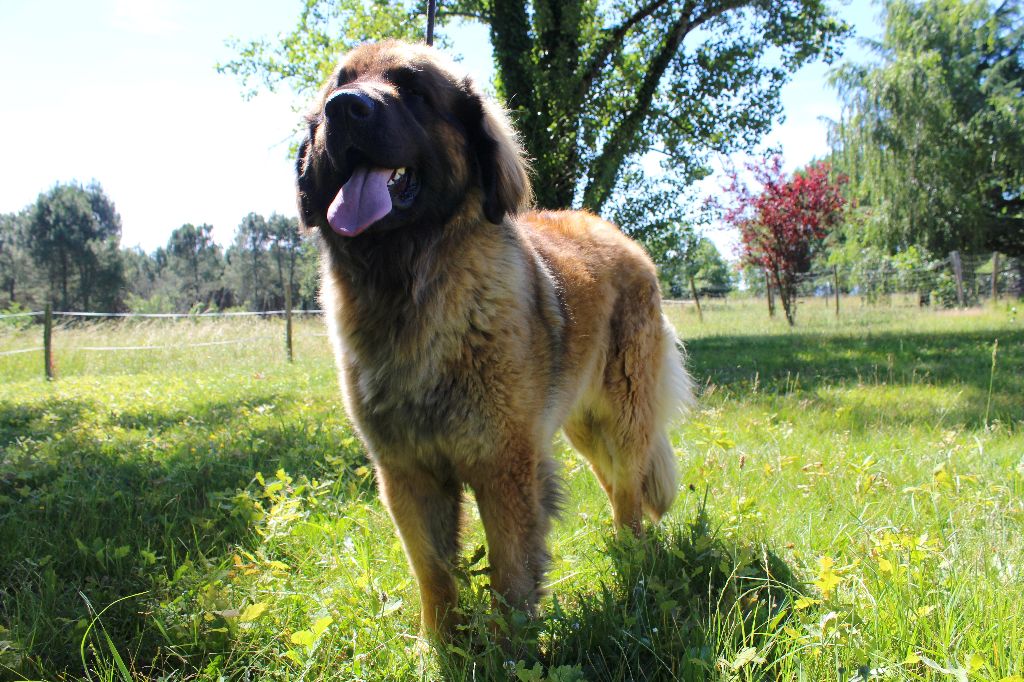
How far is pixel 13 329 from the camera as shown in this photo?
499 inches

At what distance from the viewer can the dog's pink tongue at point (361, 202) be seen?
2.07m

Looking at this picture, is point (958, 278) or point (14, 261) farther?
point (14, 261)

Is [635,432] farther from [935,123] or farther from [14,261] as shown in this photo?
[14,261]

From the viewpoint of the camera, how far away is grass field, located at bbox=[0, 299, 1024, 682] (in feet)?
5.75

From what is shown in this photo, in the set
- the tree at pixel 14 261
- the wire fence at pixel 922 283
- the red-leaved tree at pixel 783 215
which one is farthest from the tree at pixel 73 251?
the red-leaved tree at pixel 783 215

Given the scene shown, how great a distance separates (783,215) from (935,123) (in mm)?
4957

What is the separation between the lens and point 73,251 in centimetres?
4619

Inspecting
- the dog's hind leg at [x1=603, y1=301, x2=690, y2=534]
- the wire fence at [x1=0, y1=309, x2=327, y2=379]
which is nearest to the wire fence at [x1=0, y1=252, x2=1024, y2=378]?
the wire fence at [x1=0, y1=309, x2=327, y2=379]

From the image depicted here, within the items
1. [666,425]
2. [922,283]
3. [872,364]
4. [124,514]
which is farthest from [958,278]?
[124,514]

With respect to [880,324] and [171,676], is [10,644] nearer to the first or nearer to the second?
[171,676]

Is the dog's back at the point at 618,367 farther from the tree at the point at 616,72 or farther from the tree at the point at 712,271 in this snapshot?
the tree at the point at 712,271

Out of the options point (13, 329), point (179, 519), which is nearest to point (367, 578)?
point (179, 519)

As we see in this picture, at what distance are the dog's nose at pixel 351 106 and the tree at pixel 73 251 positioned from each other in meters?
53.9

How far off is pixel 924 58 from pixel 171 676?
71.8ft
